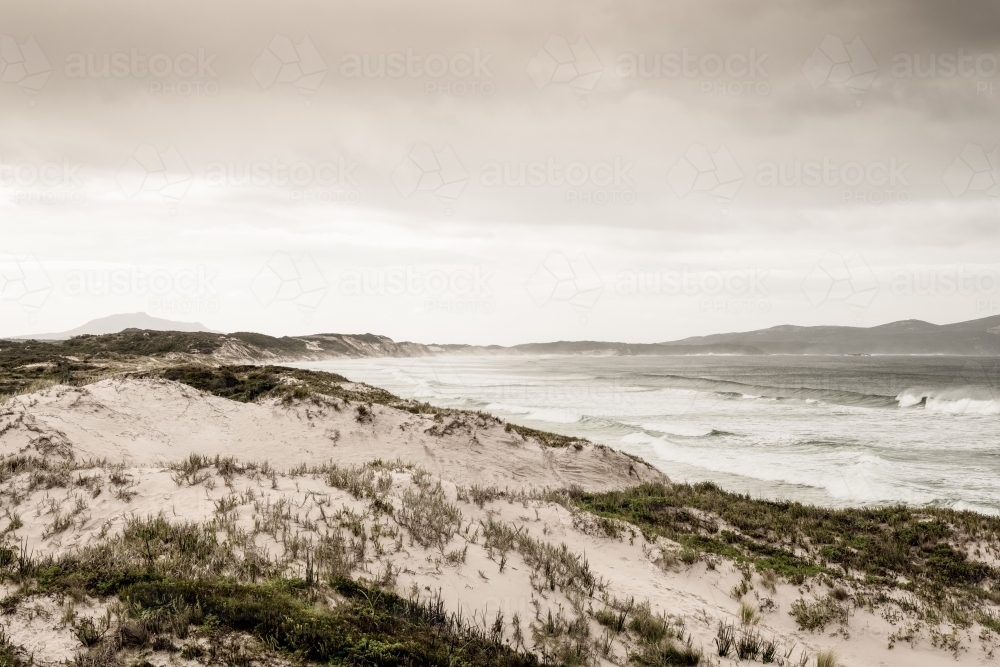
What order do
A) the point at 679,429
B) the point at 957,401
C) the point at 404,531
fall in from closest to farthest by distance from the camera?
the point at 404,531, the point at 679,429, the point at 957,401

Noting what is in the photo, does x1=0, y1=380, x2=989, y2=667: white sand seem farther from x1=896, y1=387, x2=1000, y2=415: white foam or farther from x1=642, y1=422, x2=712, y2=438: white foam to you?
x1=896, y1=387, x2=1000, y2=415: white foam

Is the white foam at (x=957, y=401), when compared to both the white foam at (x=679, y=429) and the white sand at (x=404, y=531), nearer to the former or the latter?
the white foam at (x=679, y=429)

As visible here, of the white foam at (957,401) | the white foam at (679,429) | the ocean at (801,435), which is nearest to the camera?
the ocean at (801,435)

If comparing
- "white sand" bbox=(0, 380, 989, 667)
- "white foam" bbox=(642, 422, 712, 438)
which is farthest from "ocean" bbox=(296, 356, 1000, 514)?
"white sand" bbox=(0, 380, 989, 667)

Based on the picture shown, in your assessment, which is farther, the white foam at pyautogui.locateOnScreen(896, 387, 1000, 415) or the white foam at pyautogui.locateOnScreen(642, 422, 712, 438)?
the white foam at pyautogui.locateOnScreen(896, 387, 1000, 415)

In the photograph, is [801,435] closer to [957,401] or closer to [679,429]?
[679,429]

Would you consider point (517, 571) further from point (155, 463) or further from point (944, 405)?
point (944, 405)

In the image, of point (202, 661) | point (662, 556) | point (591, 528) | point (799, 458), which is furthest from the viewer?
point (799, 458)

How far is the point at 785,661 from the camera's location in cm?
609

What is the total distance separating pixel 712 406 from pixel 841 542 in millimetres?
32769

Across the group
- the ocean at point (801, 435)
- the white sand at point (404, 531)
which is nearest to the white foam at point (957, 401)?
the ocean at point (801, 435)

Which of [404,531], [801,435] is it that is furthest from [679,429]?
[404,531]

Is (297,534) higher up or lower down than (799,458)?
higher up

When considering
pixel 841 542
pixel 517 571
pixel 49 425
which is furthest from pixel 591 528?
pixel 49 425
